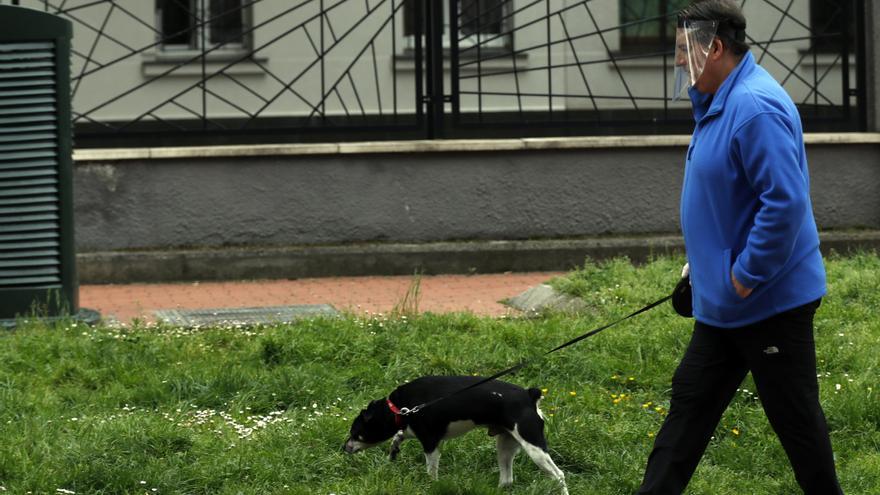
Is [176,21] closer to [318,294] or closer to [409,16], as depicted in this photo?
[409,16]

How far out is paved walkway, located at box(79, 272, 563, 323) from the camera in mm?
10789

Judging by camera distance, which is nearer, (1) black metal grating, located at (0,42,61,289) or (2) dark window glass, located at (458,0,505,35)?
(1) black metal grating, located at (0,42,61,289)

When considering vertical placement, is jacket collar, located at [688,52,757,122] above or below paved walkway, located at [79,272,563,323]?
above

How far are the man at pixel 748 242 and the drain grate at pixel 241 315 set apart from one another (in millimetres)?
4657

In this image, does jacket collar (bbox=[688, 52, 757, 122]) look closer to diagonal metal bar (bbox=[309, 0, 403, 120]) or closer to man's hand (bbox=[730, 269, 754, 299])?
man's hand (bbox=[730, 269, 754, 299])

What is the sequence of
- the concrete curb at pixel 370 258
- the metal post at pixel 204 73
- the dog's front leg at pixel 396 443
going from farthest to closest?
the metal post at pixel 204 73 → the concrete curb at pixel 370 258 → the dog's front leg at pixel 396 443

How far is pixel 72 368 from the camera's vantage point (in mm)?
7703

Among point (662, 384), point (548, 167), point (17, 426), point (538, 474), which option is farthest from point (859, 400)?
point (548, 167)

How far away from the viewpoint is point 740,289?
181 inches

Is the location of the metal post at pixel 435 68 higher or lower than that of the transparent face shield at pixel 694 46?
higher

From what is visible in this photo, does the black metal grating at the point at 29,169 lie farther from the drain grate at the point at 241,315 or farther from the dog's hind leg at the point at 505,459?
the dog's hind leg at the point at 505,459

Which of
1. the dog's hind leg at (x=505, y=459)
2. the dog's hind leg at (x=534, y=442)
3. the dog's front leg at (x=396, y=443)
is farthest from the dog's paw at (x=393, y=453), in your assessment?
the dog's hind leg at (x=534, y=442)

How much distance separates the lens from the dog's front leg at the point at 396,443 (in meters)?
5.88

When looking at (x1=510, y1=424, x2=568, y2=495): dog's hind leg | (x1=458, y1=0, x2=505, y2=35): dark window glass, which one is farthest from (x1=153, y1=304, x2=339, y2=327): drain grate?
(x1=510, y1=424, x2=568, y2=495): dog's hind leg
